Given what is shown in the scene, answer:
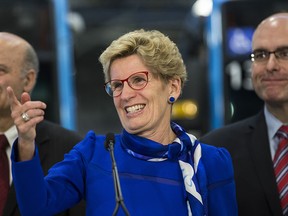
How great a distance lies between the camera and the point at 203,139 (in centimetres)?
431

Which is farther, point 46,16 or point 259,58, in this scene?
point 46,16

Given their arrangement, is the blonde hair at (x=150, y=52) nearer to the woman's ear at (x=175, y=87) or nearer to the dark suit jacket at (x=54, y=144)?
the woman's ear at (x=175, y=87)

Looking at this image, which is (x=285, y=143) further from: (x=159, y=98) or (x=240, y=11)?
(x=240, y=11)

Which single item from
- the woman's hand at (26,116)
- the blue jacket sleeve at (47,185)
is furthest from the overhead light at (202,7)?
the woman's hand at (26,116)

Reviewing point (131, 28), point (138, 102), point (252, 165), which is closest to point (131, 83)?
point (138, 102)

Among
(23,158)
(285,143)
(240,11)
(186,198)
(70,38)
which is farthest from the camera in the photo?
(70,38)

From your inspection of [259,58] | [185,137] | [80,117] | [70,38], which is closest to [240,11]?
[70,38]

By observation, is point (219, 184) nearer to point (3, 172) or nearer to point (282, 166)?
point (282, 166)

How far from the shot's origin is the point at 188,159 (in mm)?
3225

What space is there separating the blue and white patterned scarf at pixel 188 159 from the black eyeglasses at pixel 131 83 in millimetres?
186

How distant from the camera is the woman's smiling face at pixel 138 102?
3.15m

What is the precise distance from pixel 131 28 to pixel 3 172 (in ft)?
22.8

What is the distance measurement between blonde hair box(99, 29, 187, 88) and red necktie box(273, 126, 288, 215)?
1051mm

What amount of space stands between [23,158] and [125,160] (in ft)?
1.54
